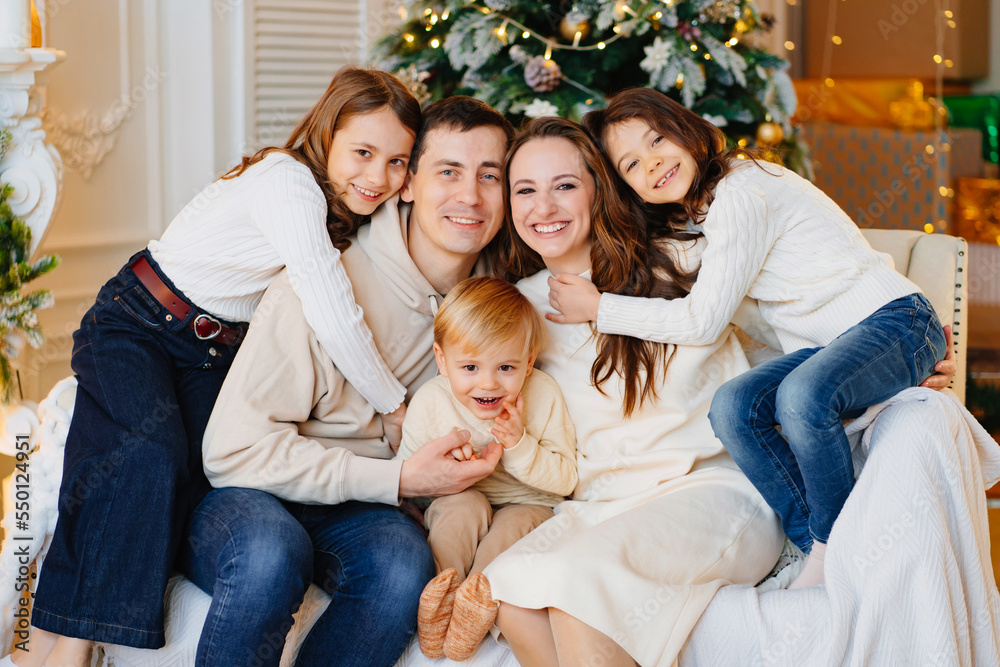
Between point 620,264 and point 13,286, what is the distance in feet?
4.42

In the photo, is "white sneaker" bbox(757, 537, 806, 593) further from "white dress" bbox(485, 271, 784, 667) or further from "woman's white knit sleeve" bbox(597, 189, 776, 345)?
"woman's white knit sleeve" bbox(597, 189, 776, 345)

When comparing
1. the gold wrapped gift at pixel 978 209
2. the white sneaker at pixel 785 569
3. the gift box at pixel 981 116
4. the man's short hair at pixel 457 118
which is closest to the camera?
the white sneaker at pixel 785 569

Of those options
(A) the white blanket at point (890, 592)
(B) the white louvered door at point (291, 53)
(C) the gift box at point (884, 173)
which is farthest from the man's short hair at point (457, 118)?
(C) the gift box at point (884, 173)

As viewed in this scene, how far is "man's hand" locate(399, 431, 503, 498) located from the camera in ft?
5.52

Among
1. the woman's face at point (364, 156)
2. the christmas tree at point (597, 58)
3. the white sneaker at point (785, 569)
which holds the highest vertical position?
the christmas tree at point (597, 58)

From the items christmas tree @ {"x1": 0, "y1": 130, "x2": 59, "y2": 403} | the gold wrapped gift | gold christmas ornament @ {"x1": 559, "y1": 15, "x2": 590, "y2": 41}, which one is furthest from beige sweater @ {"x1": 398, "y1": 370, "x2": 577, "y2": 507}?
the gold wrapped gift

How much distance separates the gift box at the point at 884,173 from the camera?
13.8 ft

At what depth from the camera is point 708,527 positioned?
63.7 inches

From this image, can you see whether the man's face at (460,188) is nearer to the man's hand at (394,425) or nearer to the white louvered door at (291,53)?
the man's hand at (394,425)

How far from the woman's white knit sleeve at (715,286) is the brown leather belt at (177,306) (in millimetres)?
805

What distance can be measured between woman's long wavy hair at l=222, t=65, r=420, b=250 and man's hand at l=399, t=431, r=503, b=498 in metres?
0.50

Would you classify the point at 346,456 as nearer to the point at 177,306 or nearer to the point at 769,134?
the point at 177,306

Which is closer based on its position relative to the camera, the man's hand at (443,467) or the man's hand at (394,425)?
the man's hand at (443,467)

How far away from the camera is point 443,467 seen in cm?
168
